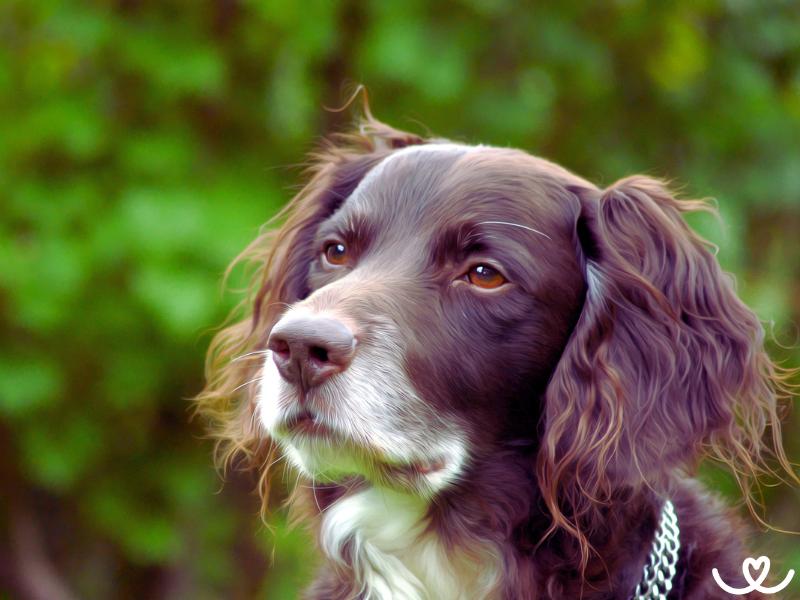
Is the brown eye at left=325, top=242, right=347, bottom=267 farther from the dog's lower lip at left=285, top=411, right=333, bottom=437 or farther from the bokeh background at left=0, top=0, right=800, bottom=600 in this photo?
the bokeh background at left=0, top=0, right=800, bottom=600

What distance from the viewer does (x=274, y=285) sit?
3.93 m

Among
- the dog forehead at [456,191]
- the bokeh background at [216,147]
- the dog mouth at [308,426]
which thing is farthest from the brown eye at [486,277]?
the bokeh background at [216,147]

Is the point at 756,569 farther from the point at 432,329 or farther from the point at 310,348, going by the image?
the point at 310,348

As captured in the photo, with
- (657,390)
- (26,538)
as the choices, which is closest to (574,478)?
(657,390)

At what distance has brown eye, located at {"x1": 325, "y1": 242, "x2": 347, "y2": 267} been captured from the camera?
3.58m

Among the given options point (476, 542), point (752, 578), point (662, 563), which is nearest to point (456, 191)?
point (476, 542)

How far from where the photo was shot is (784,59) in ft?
22.2

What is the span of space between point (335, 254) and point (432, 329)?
56 cm

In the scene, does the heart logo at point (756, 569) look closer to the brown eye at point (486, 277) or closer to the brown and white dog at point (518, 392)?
the brown and white dog at point (518, 392)

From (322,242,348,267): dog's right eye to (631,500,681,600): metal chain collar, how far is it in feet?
4.01

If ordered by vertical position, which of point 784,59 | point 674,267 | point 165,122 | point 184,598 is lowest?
point 184,598

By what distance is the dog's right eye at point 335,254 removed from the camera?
3.58 m

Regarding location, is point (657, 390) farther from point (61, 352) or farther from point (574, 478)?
point (61, 352)

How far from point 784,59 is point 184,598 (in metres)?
5.02
